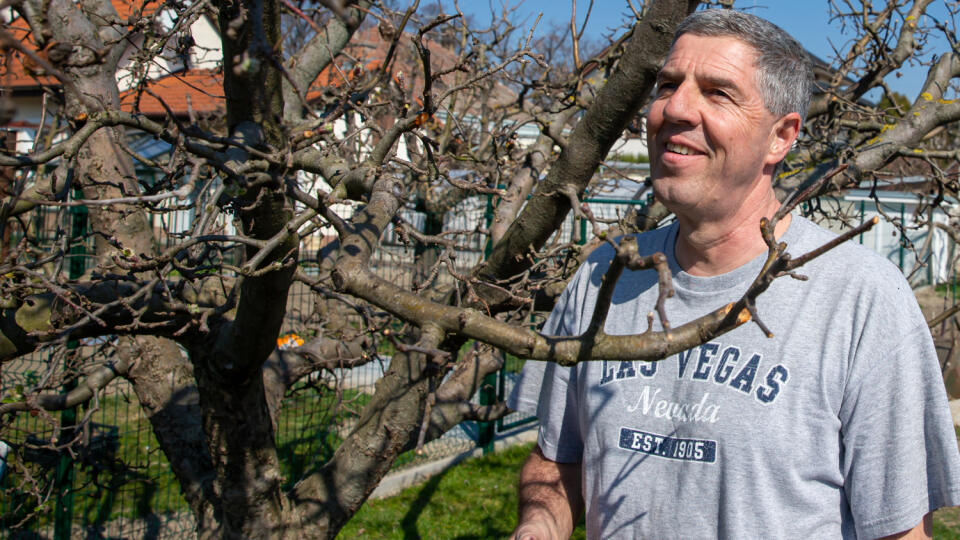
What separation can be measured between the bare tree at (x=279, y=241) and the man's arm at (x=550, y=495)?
392 mm

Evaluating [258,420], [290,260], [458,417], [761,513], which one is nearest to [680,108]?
[761,513]

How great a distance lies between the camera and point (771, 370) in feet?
5.37

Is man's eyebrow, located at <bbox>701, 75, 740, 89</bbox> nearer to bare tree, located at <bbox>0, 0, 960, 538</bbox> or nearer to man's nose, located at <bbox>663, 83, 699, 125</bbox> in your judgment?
man's nose, located at <bbox>663, 83, 699, 125</bbox>

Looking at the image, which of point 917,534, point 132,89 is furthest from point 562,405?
point 132,89

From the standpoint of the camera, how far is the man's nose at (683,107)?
67.4 inches

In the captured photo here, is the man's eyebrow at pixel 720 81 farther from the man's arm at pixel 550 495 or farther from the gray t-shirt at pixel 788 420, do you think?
the man's arm at pixel 550 495

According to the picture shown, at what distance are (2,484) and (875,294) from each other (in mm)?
4986

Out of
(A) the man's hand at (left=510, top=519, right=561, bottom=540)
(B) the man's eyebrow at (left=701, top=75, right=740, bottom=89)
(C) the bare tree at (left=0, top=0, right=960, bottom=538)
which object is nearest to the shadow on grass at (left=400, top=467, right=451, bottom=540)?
(C) the bare tree at (left=0, top=0, right=960, bottom=538)

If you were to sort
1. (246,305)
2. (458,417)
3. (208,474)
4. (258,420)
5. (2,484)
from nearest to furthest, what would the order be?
(246,305)
(258,420)
(208,474)
(458,417)
(2,484)

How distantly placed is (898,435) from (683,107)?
0.84 meters

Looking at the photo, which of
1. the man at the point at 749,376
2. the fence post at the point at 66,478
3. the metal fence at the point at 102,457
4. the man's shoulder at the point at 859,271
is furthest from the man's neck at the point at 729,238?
the fence post at the point at 66,478

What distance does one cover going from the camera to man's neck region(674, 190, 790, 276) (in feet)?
5.81

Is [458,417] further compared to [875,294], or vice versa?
[458,417]

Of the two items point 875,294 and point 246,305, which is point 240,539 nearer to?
point 246,305
